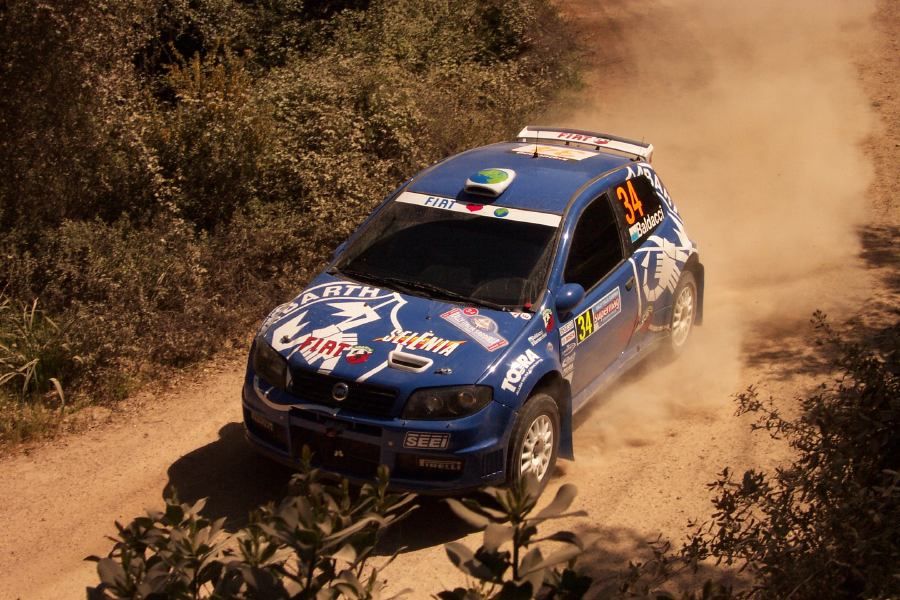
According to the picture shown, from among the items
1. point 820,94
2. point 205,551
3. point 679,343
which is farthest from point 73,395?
point 820,94

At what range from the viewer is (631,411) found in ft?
25.8

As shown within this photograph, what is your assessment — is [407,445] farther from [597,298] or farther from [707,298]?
[707,298]

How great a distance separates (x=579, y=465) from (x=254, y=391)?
226cm

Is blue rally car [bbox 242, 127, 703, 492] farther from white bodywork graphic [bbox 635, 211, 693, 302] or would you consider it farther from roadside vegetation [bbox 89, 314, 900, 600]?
roadside vegetation [bbox 89, 314, 900, 600]

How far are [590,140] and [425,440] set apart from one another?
387cm

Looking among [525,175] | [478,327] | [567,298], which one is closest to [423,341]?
[478,327]

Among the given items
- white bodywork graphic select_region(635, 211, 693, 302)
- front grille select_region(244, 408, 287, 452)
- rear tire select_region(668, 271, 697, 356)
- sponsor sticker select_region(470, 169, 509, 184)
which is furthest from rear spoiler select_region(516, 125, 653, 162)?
front grille select_region(244, 408, 287, 452)

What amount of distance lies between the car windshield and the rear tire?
6.41ft

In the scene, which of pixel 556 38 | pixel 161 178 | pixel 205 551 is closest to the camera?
pixel 205 551

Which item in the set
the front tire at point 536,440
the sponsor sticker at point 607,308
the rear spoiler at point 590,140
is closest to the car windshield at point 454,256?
the sponsor sticker at point 607,308

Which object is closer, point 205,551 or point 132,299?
point 205,551

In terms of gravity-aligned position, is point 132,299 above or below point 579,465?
above

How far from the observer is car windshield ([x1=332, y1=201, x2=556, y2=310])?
6742 mm

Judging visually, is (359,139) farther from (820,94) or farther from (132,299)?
(820,94)
